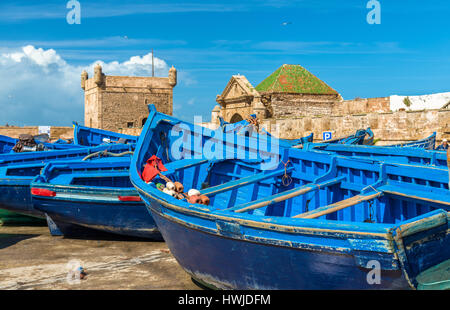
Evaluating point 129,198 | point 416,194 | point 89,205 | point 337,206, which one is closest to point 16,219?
point 89,205

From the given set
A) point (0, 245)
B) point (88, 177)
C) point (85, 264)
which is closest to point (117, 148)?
point (88, 177)

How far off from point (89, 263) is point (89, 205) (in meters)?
1.32

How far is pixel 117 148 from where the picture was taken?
12.5m

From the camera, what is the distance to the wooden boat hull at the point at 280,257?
11.3ft

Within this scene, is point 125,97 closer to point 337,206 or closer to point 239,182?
point 239,182

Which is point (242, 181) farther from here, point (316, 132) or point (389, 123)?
point (316, 132)

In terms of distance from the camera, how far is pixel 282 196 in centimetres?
527

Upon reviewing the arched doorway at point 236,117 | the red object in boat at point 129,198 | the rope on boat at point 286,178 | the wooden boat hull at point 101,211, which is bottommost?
the wooden boat hull at point 101,211

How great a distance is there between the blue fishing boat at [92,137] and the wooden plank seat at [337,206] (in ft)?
39.4

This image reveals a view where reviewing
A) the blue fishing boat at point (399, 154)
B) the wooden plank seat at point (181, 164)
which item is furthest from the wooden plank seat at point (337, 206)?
the wooden plank seat at point (181, 164)

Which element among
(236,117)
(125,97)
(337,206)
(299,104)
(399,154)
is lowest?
(337,206)

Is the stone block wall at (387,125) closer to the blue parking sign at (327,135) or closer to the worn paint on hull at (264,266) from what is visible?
the blue parking sign at (327,135)

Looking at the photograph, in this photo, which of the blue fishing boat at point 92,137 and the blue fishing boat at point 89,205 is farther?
the blue fishing boat at point 92,137

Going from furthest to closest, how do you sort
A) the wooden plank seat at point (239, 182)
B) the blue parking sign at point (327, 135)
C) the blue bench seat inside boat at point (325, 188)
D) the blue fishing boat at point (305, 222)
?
the blue parking sign at point (327, 135) → the wooden plank seat at point (239, 182) → the blue bench seat inside boat at point (325, 188) → the blue fishing boat at point (305, 222)
